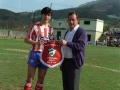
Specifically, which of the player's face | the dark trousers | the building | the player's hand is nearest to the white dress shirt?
the dark trousers

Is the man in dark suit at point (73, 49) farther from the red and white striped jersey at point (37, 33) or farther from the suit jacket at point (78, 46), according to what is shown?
the red and white striped jersey at point (37, 33)

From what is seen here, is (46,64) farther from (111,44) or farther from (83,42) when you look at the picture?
(111,44)

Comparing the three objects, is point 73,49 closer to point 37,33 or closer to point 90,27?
point 37,33

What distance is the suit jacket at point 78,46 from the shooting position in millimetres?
4680

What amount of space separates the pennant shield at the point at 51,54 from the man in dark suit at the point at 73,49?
109 millimetres

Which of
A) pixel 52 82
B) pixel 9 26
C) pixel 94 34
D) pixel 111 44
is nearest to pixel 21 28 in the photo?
pixel 9 26

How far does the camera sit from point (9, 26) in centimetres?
7762

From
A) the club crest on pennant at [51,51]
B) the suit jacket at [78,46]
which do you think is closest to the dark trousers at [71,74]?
the suit jacket at [78,46]

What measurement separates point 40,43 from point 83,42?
31.6 inches

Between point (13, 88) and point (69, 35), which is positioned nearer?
point (69, 35)

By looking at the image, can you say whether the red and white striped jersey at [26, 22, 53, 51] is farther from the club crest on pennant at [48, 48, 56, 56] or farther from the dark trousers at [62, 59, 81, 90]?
the dark trousers at [62, 59, 81, 90]

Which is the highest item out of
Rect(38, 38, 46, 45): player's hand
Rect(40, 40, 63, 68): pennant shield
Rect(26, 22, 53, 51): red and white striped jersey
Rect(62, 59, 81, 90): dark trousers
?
Rect(26, 22, 53, 51): red and white striped jersey

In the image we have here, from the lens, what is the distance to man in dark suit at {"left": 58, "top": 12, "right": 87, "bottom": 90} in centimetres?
471

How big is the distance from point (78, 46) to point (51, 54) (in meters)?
0.59
